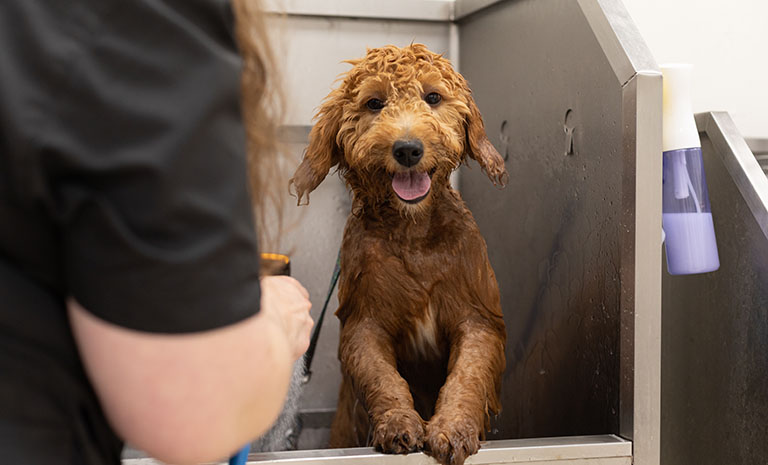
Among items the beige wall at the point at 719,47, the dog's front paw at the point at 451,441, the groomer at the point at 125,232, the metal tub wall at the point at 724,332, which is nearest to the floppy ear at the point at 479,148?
the dog's front paw at the point at 451,441

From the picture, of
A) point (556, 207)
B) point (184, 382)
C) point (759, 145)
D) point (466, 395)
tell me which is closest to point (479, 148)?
point (556, 207)

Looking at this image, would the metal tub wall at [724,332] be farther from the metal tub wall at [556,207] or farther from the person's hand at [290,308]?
the person's hand at [290,308]

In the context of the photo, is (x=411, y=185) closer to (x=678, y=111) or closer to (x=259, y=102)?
(x=678, y=111)

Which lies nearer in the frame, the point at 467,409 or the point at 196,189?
the point at 196,189

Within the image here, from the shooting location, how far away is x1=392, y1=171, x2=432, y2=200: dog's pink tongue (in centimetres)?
109

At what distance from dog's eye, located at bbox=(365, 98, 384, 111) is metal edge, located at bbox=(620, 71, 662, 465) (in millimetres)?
357

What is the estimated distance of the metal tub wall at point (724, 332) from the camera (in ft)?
4.26

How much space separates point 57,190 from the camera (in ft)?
1.24

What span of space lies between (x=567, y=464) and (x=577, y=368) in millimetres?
273

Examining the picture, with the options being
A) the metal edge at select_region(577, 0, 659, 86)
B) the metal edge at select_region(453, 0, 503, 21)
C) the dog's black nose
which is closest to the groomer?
the dog's black nose

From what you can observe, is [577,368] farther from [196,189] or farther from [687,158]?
[196,189]

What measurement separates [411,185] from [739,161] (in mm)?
667

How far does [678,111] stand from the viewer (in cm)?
110

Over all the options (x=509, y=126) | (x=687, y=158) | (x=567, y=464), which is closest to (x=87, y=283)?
(x=567, y=464)
